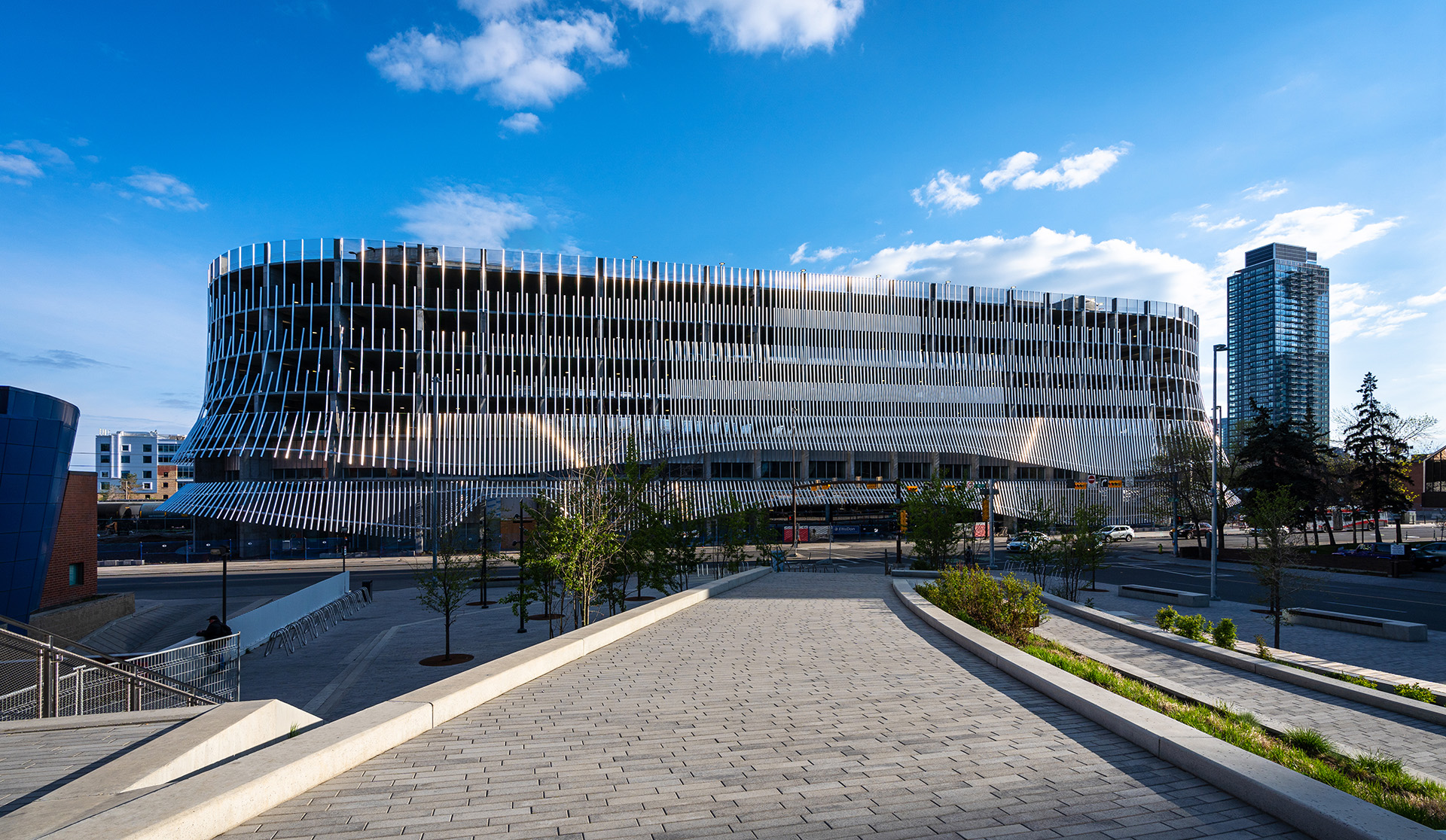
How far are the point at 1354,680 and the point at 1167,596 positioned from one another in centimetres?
1641

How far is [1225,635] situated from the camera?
16.0m

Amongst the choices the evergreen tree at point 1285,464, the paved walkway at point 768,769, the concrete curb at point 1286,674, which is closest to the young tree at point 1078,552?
the concrete curb at point 1286,674

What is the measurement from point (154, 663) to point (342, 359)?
48.6 m

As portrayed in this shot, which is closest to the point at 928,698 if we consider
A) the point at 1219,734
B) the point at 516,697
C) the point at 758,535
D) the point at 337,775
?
the point at 1219,734

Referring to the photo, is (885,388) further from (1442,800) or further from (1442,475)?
(1442,800)

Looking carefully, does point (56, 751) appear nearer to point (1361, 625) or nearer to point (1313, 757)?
point (1313, 757)

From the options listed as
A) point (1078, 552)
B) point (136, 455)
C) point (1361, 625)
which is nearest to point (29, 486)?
point (1078, 552)

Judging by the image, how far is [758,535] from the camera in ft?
123

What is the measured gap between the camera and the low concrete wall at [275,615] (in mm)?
20281

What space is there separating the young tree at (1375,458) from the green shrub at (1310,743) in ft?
182

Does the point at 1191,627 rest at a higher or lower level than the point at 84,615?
higher

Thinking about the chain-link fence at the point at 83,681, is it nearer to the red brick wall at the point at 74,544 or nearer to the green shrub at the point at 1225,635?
the red brick wall at the point at 74,544

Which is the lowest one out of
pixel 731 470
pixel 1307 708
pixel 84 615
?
pixel 84 615

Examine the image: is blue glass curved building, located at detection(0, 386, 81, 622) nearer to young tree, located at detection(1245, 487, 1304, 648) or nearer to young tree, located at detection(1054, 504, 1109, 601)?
young tree, located at detection(1054, 504, 1109, 601)
